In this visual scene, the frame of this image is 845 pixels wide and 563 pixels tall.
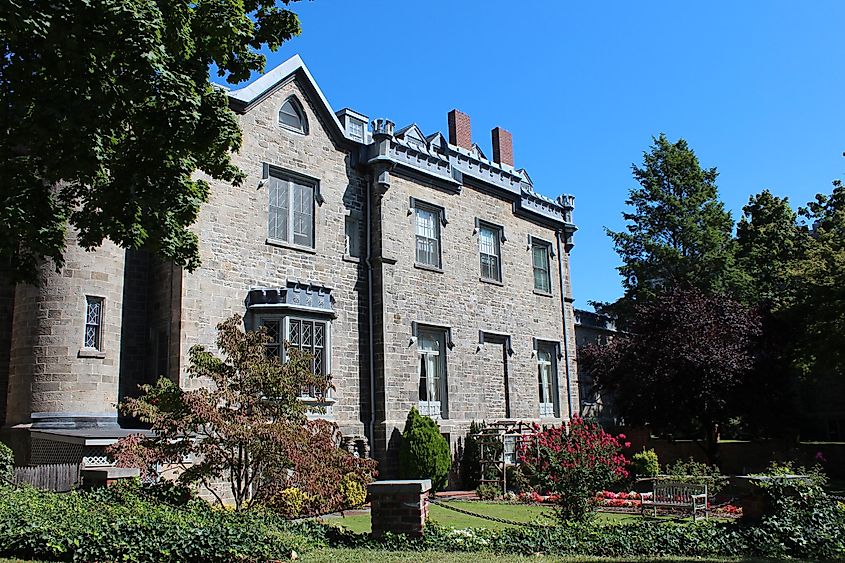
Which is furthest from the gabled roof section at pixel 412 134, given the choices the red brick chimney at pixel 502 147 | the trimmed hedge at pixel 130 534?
the trimmed hedge at pixel 130 534

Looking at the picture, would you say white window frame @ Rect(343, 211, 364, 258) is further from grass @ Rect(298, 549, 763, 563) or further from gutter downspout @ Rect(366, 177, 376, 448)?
grass @ Rect(298, 549, 763, 563)

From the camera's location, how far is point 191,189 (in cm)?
1273

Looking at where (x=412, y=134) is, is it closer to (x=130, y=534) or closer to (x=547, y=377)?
(x=547, y=377)

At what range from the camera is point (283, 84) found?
20750 millimetres

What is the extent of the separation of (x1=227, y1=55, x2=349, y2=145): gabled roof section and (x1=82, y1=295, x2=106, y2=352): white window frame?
238 inches

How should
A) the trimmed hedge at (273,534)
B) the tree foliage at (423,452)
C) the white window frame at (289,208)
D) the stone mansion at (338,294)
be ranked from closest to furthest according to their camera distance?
the trimmed hedge at (273,534) < the stone mansion at (338,294) < the white window frame at (289,208) < the tree foliage at (423,452)

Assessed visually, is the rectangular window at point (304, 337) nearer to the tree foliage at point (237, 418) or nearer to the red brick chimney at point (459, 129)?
the tree foliage at point (237, 418)

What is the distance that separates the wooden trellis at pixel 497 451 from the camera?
2262 centimetres

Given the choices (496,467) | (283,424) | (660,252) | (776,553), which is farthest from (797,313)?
(283,424)

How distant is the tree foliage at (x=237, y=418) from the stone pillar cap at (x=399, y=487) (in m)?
1.25

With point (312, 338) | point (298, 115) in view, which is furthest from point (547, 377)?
point (298, 115)

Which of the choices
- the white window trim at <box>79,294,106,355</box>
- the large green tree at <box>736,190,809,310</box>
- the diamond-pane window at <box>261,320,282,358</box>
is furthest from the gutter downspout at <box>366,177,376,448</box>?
the large green tree at <box>736,190,809,310</box>

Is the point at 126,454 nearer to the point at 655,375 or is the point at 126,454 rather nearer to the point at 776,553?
the point at 776,553

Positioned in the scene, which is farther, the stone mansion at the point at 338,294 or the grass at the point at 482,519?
the stone mansion at the point at 338,294
